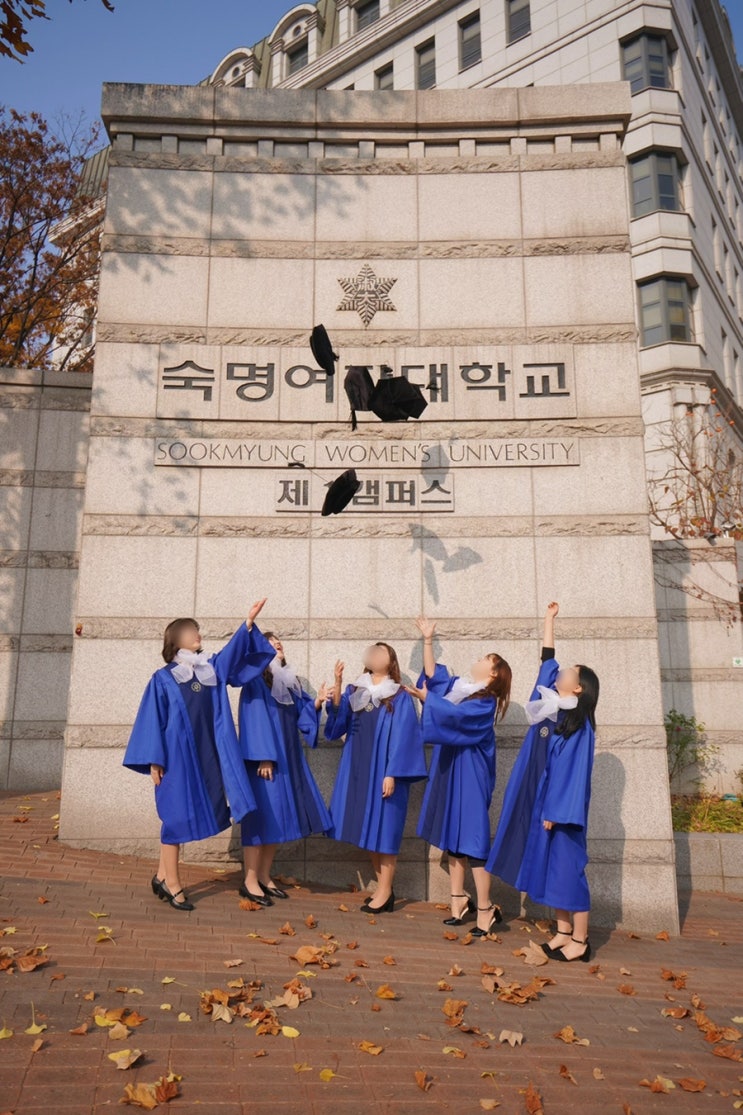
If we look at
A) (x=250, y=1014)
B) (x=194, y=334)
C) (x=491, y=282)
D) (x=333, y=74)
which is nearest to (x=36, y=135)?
(x=194, y=334)

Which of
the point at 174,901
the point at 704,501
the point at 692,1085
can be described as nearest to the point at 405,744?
the point at 174,901

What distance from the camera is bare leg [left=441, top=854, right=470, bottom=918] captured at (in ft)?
22.4

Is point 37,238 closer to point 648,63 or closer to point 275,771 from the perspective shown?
point 275,771

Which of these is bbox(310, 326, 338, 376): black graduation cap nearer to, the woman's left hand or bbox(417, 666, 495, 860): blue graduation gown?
the woman's left hand

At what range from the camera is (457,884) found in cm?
691

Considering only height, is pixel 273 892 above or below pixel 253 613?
below

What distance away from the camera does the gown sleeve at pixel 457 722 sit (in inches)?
271

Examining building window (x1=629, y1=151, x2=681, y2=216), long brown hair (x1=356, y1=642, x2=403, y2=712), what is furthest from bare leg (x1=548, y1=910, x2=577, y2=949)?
building window (x1=629, y1=151, x2=681, y2=216)

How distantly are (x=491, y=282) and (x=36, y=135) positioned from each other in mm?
12504

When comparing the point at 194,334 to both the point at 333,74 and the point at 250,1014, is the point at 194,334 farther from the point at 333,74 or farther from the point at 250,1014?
the point at 333,74

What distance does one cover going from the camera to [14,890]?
20.3 ft

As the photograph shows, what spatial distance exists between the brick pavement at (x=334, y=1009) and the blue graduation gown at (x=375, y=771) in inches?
23.4

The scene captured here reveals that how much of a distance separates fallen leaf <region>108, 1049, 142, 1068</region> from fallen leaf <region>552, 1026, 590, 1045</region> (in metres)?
2.22

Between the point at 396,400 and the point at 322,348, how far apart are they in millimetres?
815
